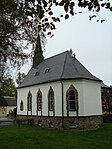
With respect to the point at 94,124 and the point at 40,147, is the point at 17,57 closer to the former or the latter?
the point at 40,147

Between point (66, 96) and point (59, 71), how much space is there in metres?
3.56

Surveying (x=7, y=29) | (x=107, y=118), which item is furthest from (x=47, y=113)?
(x=7, y=29)

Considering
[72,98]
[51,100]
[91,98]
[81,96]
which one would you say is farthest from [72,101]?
[51,100]

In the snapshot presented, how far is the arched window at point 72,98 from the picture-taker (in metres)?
27.3

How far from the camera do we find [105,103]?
44.3 meters

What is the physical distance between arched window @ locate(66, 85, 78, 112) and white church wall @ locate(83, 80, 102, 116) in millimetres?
1010

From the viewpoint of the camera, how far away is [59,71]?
97.0 ft

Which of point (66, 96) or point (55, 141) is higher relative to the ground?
point (66, 96)

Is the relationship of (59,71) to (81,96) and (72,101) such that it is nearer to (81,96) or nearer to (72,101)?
(72,101)

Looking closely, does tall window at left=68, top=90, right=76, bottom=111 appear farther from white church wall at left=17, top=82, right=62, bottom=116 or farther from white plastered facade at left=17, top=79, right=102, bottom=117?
white church wall at left=17, top=82, right=62, bottom=116

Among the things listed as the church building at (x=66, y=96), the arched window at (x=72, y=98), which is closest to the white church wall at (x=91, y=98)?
the church building at (x=66, y=96)

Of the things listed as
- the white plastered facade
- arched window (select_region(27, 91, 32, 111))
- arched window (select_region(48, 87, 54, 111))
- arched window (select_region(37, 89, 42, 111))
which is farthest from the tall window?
arched window (select_region(27, 91, 32, 111))

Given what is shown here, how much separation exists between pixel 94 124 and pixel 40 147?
14.4 m

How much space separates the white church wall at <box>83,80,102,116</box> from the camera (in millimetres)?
27297
